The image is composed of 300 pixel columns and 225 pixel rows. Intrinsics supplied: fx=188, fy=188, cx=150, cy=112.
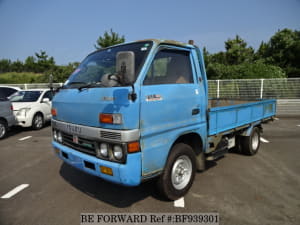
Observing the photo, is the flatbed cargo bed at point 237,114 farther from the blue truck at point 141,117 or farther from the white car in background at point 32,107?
the white car in background at point 32,107

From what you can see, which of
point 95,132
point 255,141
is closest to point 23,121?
point 95,132

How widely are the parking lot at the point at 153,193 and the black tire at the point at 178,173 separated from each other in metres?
0.18

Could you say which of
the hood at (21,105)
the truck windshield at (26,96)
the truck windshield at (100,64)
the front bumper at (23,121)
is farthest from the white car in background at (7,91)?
the truck windshield at (100,64)

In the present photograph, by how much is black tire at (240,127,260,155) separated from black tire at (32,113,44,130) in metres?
7.47

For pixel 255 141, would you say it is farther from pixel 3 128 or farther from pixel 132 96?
pixel 3 128

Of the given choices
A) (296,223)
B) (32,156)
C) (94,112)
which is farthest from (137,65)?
(32,156)

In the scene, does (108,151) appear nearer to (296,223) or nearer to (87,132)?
(87,132)

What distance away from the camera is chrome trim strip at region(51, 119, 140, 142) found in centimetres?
205

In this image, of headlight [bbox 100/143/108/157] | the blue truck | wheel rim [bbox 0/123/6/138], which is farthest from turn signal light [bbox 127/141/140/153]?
wheel rim [bbox 0/123/6/138]

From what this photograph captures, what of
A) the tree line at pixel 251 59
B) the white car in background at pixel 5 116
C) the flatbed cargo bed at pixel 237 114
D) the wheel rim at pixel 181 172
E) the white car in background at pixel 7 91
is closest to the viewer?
the wheel rim at pixel 181 172

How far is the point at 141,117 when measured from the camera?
7.03 feet

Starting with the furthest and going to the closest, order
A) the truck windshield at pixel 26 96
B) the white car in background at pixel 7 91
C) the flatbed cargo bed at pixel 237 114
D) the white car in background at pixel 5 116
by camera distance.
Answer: the white car in background at pixel 7 91 → the truck windshield at pixel 26 96 → the white car in background at pixel 5 116 → the flatbed cargo bed at pixel 237 114

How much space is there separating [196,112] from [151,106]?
0.94 metres

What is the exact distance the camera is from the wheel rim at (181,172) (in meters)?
2.76
